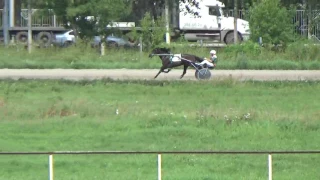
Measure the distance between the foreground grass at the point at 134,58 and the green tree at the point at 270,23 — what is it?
2.44 metres

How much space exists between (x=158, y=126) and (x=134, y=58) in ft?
65.3

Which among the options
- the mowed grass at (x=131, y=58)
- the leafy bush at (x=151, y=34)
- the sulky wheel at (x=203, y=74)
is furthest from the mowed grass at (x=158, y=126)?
the leafy bush at (x=151, y=34)

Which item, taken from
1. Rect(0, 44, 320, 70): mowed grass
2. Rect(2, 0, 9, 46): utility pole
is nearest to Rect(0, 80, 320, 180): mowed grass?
Rect(0, 44, 320, 70): mowed grass

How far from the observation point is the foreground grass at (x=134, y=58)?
35.9 metres

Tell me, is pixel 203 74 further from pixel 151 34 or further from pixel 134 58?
pixel 151 34

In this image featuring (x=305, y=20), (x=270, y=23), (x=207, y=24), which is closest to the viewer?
(x=270, y=23)

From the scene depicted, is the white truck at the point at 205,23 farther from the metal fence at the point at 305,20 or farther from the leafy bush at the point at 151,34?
the leafy bush at the point at 151,34

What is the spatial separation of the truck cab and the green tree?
11407 millimetres

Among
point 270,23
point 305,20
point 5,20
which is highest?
point 5,20

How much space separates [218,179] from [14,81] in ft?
52.8

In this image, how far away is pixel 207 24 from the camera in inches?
2288

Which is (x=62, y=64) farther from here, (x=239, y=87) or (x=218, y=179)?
(x=218, y=179)

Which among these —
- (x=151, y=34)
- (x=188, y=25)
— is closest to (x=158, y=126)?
(x=151, y=34)

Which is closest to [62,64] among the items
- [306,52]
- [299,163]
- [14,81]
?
[14,81]
